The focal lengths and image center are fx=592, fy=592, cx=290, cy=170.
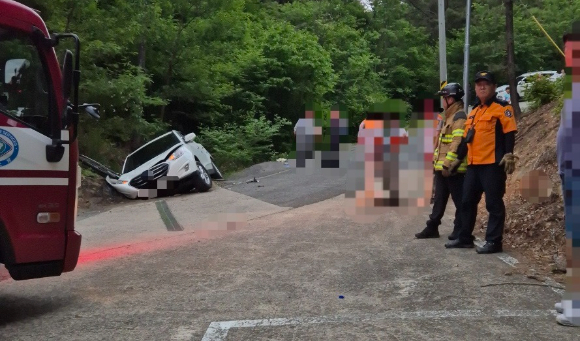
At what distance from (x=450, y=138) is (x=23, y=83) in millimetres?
4896

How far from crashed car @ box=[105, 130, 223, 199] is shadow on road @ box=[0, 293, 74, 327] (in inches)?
304

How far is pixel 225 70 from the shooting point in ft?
66.8

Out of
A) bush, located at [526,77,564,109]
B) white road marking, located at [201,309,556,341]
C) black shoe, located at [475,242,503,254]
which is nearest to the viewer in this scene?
white road marking, located at [201,309,556,341]

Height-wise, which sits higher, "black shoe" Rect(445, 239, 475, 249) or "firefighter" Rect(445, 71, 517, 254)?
"firefighter" Rect(445, 71, 517, 254)

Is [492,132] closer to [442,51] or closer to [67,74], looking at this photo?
[67,74]

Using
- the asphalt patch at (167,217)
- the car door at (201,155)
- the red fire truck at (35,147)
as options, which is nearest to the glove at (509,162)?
the red fire truck at (35,147)

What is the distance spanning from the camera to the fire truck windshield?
480 cm

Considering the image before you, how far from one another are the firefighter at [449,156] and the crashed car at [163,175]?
23.8 ft

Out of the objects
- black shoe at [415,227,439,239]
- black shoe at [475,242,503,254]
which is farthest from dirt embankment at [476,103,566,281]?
black shoe at [415,227,439,239]

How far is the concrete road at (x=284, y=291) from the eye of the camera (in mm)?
4555

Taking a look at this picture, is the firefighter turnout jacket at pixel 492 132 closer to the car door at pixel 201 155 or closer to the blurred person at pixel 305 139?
the blurred person at pixel 305 139

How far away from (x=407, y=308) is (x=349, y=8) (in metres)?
33.4

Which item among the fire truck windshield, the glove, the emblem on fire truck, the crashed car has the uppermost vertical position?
the fire truck windshield

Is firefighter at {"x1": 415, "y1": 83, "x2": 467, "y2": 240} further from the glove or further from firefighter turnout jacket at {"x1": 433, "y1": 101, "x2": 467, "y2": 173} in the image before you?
the glove
